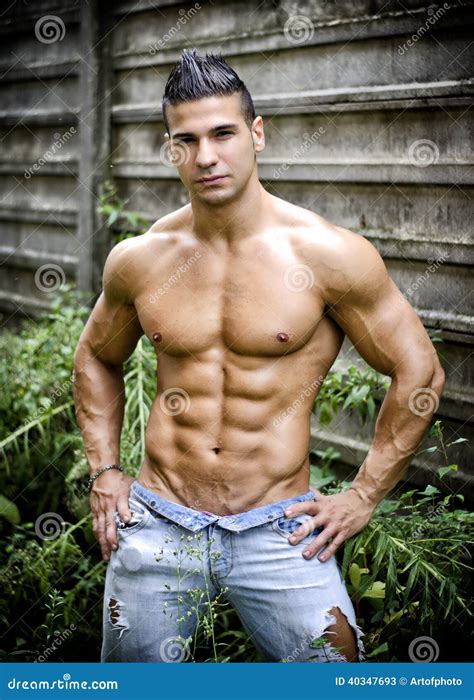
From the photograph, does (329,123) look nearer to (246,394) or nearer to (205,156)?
(205,156)

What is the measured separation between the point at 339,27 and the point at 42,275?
2.98 m

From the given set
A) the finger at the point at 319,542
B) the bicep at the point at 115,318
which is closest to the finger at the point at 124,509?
the bicep at the point at 115,318

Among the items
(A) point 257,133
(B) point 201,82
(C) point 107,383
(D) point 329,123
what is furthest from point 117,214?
(B) point 201,82

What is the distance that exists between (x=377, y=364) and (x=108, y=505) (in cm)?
98

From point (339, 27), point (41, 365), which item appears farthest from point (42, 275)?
point (339, 27)

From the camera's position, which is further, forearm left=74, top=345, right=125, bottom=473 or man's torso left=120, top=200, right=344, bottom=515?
forearm left=74, top=345, right=125, bottom=473

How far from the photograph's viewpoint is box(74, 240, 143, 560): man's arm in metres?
2.74

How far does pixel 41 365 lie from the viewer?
466 centimetres

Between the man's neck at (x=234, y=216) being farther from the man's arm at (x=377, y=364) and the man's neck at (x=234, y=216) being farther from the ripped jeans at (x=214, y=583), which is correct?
the ripped jeans at (x=214, y=583)

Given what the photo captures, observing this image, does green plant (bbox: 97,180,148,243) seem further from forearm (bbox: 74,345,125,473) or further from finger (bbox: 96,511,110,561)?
finger (bbox: 96,511,110,561)

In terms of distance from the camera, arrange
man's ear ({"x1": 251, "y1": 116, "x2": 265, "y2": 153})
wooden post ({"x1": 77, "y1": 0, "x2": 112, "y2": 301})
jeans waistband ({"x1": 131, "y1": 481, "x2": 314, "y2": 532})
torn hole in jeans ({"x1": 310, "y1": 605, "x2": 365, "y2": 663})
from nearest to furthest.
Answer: torn hole in jeans ({"x1": 310, "y1": 605, "x2": 365, "y2": 663}) → jeans waistband ({"x1": 131, "y1": 481, "x2": 314, "y2": 532}) → man's ear ({"x1": 251, "y1": 116, "x2": 265, "y2": 153}) → wooden post ({"x1": 77, "y1": 0, "x2": 112, "y2": 301})

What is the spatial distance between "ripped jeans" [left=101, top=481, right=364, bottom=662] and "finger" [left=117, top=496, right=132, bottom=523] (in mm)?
24

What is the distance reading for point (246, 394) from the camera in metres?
2.54

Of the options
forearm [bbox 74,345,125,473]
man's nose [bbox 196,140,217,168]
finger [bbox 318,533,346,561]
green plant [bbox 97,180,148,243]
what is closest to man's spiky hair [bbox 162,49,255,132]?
man's nose [bbox 196,140,217,168]
